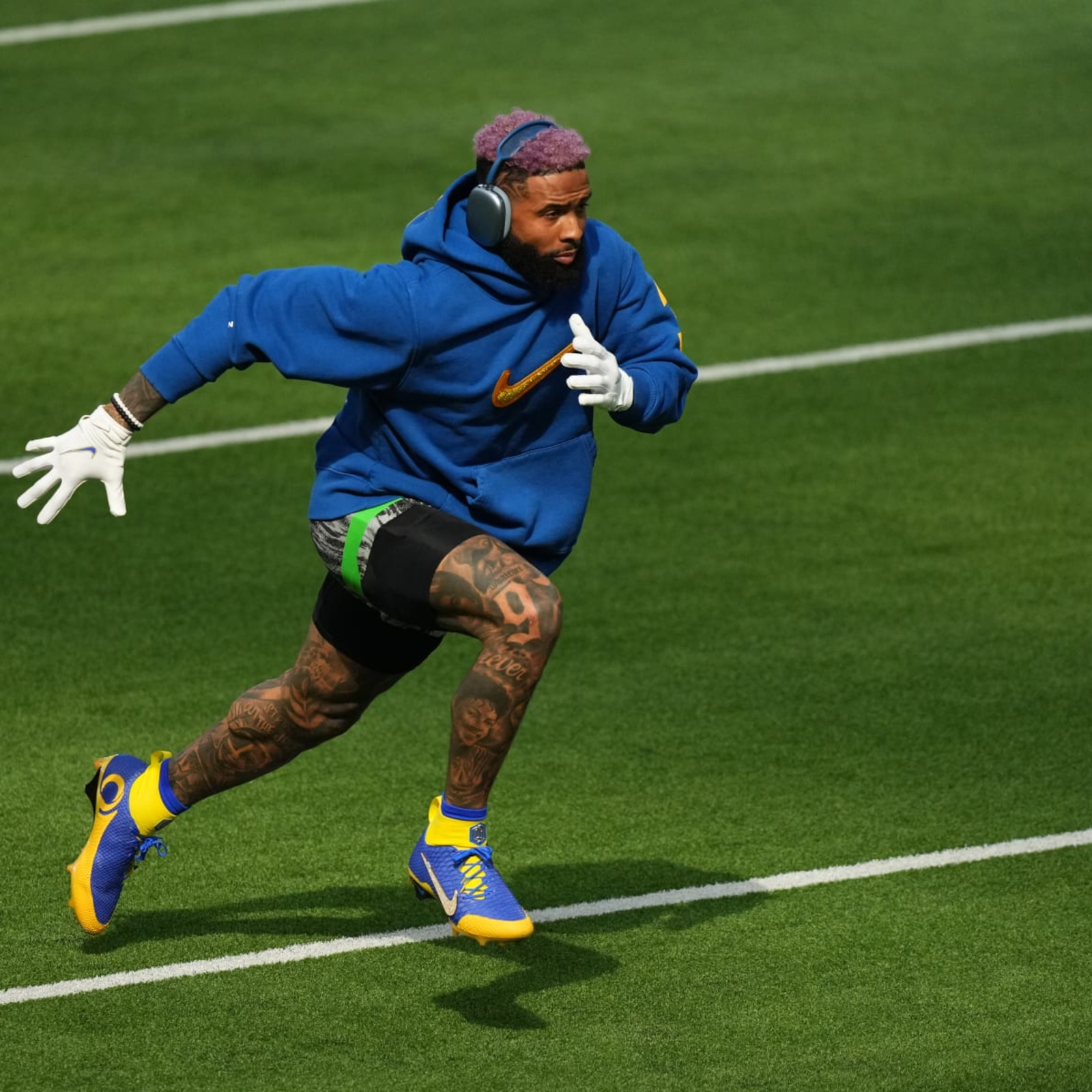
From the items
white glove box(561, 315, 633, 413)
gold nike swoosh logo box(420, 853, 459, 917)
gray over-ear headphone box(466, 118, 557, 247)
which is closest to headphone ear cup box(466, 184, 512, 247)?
gray over-ear headphone box(466, 118, 557, 247)

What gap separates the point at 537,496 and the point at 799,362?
6.52 meters

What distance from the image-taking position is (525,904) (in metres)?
7.05

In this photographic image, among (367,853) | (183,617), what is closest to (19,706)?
(183,617)

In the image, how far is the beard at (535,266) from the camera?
19.3 feet

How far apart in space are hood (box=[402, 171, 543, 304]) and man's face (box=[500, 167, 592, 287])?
1.8 inches

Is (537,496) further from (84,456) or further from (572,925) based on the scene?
(572,925)

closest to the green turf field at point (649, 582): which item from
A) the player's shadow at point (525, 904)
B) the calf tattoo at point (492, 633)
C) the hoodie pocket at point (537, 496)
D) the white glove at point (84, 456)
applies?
the player's shadow at point (525, 904)

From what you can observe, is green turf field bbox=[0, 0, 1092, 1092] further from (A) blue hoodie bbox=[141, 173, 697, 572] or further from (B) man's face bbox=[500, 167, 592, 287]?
(B) man's face bbox=[500, 167, 592, 287]

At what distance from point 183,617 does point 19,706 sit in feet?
3.55

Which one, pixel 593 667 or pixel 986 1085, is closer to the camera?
pixel 986 1085

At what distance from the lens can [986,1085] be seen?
5.85 metres

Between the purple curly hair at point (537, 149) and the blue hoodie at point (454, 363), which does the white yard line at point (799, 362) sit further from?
the purple curly hair at point (537, 149)

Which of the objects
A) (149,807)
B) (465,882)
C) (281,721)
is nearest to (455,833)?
(465,882)

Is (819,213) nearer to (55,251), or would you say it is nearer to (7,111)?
(55,251)
